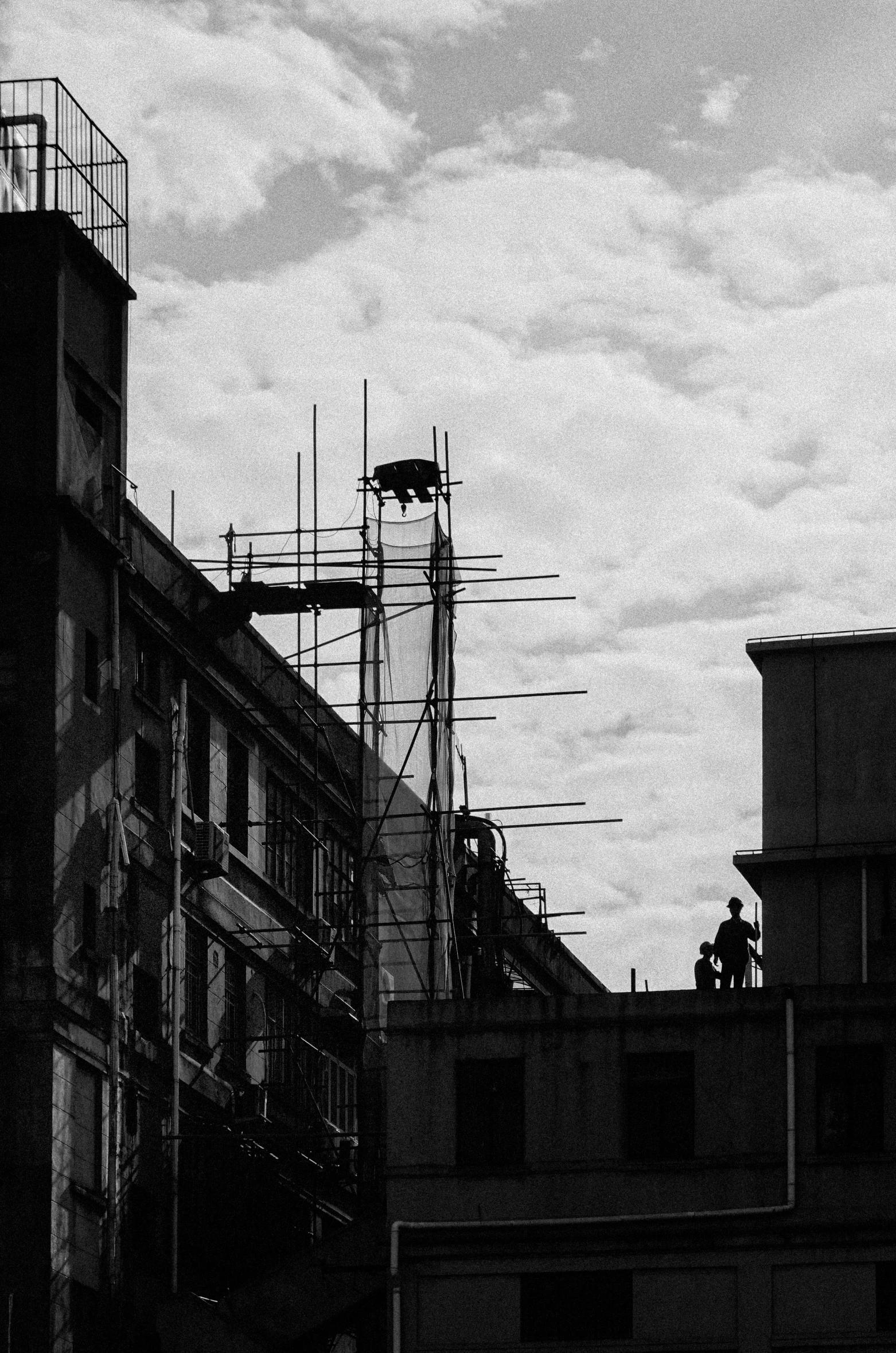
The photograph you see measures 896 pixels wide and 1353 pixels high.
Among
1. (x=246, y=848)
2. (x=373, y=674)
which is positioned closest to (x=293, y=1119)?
(x=246, y=848)

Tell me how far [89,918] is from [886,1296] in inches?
674

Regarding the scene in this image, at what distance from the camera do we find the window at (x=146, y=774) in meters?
61.1

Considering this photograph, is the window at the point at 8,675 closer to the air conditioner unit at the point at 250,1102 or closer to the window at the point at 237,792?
the window at the point at 237,792

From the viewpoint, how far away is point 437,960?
204 feet

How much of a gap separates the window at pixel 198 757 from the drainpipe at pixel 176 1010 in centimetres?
157

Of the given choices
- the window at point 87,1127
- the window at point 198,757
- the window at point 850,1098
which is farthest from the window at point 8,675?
the window at point 850,1098

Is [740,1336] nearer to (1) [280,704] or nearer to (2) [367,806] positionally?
(2) [367,806]

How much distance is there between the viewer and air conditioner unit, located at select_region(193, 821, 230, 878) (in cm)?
6253

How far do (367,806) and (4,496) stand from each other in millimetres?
10569

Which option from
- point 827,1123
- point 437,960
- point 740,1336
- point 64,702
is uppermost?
point 64,702

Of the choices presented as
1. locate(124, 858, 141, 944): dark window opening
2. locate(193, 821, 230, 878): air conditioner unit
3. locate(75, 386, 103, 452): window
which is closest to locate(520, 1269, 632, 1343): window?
locate(124, 858, 141, 944): dark window opening

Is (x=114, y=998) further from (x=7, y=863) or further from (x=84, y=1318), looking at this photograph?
(x=84, y=1318)

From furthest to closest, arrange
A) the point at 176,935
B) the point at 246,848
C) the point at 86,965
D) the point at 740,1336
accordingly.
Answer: the point at 246,848 < the point at 176,935 < the point at 86,965 < the point at 740,1336

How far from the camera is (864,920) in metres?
60.9
